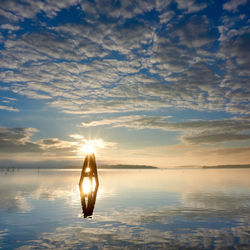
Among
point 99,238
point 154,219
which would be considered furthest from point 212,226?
point 99,238

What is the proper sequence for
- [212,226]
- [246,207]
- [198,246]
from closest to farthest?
[198,246] < [212,226] < [246,207]

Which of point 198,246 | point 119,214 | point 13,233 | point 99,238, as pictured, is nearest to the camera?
point 198,246

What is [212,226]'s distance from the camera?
22078mm

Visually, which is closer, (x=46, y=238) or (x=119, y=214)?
(x=46, y=238)

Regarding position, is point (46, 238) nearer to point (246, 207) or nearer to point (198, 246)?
point (198, 246)

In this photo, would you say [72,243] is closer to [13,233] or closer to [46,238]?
[46,238]

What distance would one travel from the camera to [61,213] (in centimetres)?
2825

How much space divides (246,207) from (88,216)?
63.8ft

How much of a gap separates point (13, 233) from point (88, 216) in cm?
825

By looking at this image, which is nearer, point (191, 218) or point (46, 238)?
point (46, 238)

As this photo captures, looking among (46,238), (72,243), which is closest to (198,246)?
(72,243)

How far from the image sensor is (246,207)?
31.8 metres

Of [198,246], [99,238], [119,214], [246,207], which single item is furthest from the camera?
[246,207]

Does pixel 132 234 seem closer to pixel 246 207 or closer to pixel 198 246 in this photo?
pixel 198 246
